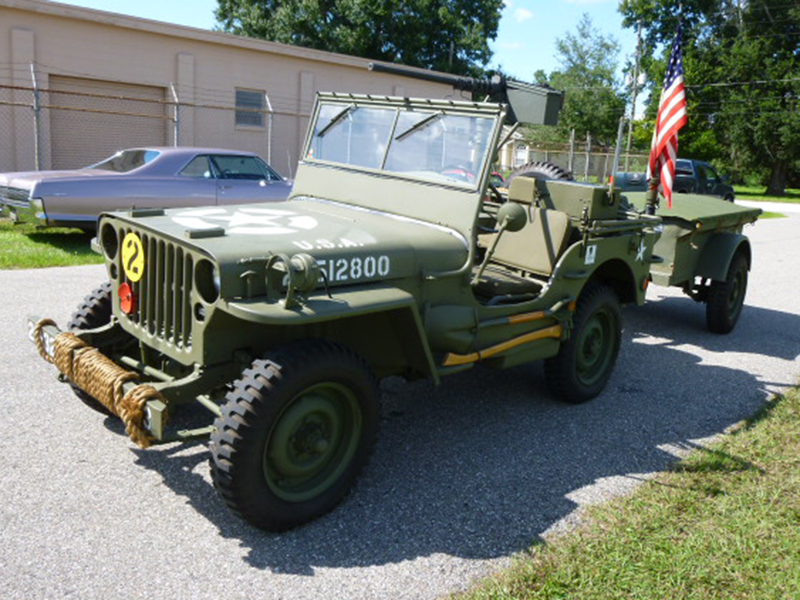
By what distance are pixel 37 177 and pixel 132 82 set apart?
7397 mm

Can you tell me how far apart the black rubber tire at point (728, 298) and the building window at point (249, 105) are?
43.8 ft

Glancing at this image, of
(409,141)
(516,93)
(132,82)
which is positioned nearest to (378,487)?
(409,141)

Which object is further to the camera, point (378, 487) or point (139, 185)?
point (139, 185)

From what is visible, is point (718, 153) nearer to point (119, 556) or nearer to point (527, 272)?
point (527, 272)

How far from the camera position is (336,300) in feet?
10.6

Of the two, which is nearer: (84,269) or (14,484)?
(14,484)

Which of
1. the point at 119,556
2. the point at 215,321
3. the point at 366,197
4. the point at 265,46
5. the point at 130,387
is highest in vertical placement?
the point at 265,46

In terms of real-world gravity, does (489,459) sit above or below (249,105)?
below

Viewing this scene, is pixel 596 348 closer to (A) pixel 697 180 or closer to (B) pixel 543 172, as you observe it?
(B) pixel 543 172

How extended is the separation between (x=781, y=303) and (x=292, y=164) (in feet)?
44.6

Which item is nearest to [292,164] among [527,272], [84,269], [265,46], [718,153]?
[265,46]

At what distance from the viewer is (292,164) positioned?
1975 centimetres

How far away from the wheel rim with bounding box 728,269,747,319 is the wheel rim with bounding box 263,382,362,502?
527 centimetres

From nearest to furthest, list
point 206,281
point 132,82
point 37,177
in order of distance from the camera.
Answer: point 206,281 → point 37,177 → point 132,82
